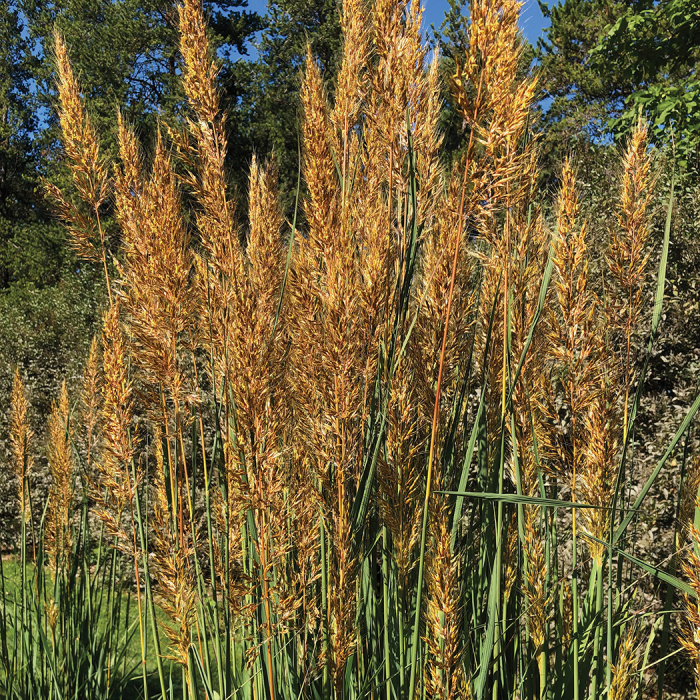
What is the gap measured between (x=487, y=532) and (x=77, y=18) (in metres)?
22.6

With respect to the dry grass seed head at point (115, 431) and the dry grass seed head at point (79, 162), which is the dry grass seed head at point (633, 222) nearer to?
the dry grass seed head at point (115, 431)

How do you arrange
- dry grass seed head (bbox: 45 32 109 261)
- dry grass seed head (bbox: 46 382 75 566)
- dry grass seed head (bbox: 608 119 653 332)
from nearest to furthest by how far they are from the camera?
1. dry grass seed head (bbox: 608 119 653 332)
2. dry grass seed head (bbox: 45 32 109 261)
3. dry grass seed head (bbox: 46 382 75 566)

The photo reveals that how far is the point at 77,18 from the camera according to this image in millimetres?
A: 19609

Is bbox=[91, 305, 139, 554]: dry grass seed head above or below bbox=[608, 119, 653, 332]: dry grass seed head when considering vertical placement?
below

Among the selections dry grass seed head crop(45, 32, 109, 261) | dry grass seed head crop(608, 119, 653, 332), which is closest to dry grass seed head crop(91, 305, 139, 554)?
dry grass seed head crop(45, 32, 109, 261)

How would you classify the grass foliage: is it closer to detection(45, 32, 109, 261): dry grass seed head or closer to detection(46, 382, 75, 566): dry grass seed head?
detection(45, 32, 109, 261): dry grass seed head

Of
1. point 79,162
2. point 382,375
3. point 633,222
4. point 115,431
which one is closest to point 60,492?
point 115,431

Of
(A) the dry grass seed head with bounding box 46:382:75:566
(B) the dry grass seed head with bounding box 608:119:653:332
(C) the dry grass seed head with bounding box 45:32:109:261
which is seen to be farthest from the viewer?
(A) the dry grass seed head with bounding box 46:382:75:566

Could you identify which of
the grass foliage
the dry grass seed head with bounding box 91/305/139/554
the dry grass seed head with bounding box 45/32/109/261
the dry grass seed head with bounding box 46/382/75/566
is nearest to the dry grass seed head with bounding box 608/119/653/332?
the grass foliage

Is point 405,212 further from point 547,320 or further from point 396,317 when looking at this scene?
point 547,320

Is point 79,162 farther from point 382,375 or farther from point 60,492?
point 60,492

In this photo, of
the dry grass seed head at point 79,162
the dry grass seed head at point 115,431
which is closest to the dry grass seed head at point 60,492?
the dry grass seed head at point 115,431

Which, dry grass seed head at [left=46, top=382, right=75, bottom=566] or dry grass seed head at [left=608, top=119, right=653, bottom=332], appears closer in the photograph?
dry grass seed head at [left=608, top=119, right=653, bottom=332]

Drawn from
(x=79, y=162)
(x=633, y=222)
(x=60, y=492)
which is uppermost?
(x=79, y=162)
